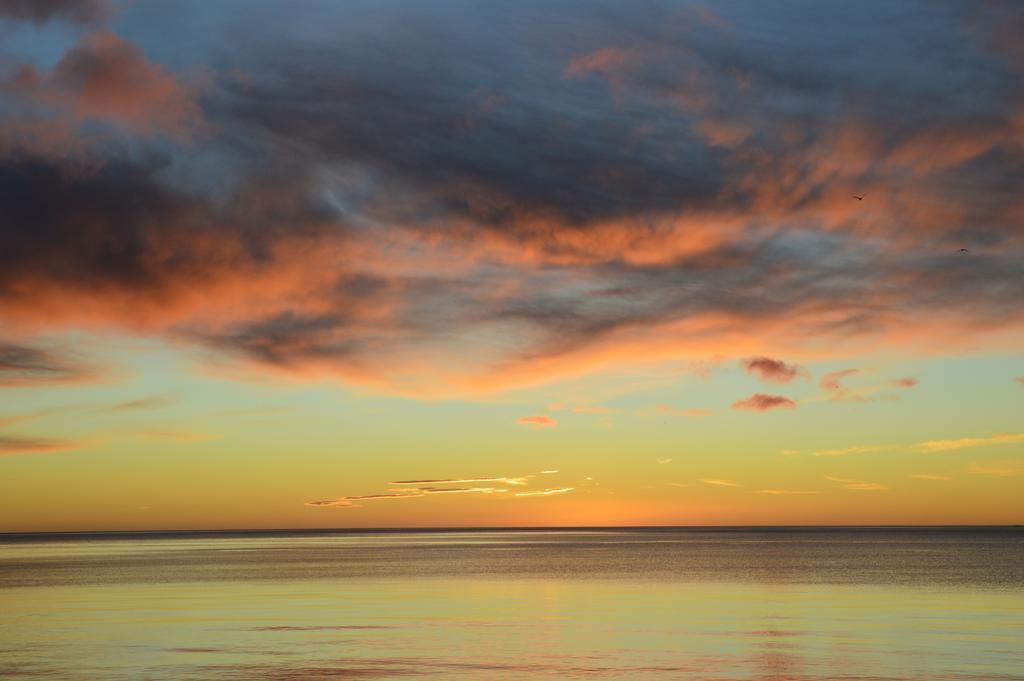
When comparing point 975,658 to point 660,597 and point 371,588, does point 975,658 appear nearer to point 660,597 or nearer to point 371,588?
point 660,597

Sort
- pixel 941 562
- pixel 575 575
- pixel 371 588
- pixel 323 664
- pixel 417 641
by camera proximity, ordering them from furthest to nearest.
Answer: pixel 941 562
pixel 575 575
pixel 371 588
pixel 417 641
pixel 323 664

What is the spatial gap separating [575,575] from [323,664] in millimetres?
58270

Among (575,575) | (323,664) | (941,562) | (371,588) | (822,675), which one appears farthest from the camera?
(941,562)

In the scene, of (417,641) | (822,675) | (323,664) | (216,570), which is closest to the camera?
(822,675)

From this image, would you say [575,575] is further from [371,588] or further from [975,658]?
[975,658]

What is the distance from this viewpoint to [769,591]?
70.0 m

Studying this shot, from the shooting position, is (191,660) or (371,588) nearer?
(191,660)

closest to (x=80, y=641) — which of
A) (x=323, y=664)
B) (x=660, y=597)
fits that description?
(x=323, y=664)

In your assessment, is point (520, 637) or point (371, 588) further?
point (371, 588)

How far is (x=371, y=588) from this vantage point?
75.9m

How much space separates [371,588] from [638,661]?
139ft

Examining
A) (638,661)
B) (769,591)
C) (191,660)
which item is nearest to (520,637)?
(638,661)

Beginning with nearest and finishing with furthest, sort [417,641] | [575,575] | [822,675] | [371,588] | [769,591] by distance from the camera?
[822,675]
[417,641]
[769,591]
[371,588]
[575,575]

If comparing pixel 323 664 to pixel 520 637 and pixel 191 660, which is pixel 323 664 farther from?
pixel 520 637
